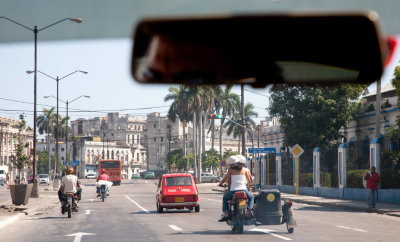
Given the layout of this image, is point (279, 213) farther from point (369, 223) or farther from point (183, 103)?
point (183, 103)

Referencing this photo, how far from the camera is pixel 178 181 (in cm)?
2580

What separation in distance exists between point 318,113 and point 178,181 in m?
25.0

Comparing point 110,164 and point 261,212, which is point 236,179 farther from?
point 110,164

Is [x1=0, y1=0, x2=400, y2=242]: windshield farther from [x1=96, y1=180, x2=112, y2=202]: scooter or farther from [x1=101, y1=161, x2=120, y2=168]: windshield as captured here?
[x1=101, y1=161, x2=120, y2=168]: windshield

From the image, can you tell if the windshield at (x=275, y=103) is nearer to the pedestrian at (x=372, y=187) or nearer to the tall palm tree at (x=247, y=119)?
the pedestrian at (x=372, y=187)

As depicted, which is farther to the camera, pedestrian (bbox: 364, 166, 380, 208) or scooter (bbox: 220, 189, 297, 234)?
pedestrian (bbox: 364, 166, 380, 208)

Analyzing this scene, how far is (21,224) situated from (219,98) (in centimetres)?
8109

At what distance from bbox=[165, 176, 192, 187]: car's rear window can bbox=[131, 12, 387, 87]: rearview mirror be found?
20.5 m

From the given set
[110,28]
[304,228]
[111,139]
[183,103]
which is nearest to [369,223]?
[304,228]

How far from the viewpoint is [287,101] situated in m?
51.5

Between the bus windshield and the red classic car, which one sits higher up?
the bus windshield

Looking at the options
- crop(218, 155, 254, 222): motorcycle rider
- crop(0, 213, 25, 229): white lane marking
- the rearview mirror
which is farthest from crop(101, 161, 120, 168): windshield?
the rearview mirror

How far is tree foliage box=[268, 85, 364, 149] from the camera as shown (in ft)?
160

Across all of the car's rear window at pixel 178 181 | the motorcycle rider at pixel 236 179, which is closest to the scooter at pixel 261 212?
the motorcycle rider at pixel 236 179
